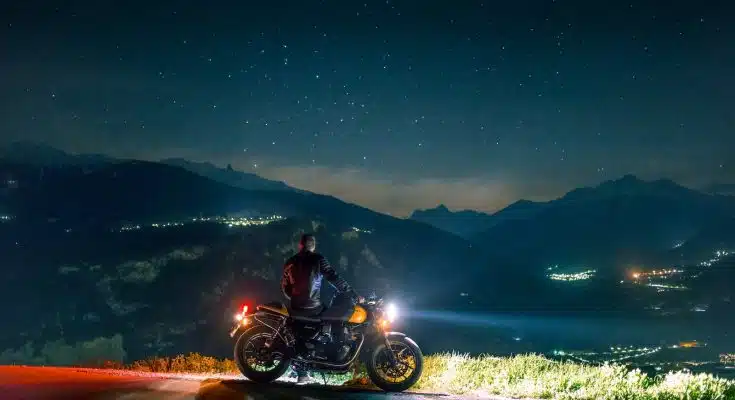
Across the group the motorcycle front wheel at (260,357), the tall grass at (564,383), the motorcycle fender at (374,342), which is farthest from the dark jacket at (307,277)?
the tall grass at (564,383)

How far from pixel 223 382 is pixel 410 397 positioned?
3.20 m

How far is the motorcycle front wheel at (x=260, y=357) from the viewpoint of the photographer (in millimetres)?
11227

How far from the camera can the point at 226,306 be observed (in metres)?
136

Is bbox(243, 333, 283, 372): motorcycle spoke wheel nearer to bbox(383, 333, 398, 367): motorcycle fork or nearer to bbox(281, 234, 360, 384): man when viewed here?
bbox(281, 234, 360, 384): man

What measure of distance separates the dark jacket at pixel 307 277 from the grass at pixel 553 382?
1808 millimetres

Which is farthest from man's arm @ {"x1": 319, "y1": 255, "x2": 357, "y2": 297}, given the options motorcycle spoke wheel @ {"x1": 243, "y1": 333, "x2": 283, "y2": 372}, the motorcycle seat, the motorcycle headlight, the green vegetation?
the green vegetation

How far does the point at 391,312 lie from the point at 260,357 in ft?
7.98

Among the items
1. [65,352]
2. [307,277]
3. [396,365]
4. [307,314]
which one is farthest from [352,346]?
[65,352]

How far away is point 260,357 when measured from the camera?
37.1ft

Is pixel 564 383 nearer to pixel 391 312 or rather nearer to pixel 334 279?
pixel 391 312

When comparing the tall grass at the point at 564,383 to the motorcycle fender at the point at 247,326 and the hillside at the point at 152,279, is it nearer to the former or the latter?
the motorcycle fender at the point at 247,326

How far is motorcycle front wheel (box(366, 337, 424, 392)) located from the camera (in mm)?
10930

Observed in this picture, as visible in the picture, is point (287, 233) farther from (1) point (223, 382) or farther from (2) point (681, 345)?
(1) point (223, 382)

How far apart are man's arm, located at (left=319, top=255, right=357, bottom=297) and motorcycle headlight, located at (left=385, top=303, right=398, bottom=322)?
0.65 metres
